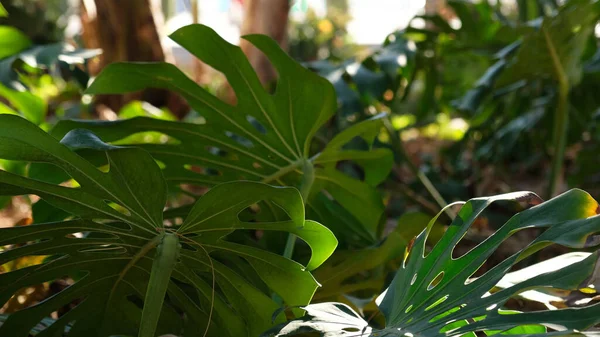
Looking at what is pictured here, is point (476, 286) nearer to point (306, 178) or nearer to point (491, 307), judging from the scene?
point (491, 307)

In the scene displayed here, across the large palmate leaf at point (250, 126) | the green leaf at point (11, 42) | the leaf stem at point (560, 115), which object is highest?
the green leaf at point (11, 42)

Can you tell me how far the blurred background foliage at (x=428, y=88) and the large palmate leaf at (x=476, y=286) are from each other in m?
0.27

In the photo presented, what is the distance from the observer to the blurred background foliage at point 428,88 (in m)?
1.17

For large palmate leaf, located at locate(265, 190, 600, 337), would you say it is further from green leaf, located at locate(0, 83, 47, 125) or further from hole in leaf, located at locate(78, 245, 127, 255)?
green leaf, located at locate(0, 83, 47, 125)

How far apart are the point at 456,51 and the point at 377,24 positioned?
10868mm

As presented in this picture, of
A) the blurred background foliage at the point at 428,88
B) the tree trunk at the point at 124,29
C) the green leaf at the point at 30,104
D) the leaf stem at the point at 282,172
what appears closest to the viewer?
the leaf stem at the point at 282,172

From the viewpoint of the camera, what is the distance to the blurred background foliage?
1174mm

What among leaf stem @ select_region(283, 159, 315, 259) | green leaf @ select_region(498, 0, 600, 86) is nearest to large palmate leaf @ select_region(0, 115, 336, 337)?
leaf stem @ select_region(283, 159, 315, 259)

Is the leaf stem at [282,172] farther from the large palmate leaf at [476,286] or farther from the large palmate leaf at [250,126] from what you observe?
the large palmate leaf at [476,286]

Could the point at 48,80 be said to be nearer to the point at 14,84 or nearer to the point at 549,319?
the point at 14,84

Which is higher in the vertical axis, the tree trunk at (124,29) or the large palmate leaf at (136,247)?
the tree trunk at (124,29)

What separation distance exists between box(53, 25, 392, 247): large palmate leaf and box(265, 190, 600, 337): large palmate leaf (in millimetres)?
288

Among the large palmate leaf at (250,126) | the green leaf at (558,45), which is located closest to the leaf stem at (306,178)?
the large palmate leaf at (250,126)

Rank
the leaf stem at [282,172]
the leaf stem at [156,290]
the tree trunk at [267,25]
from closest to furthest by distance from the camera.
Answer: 1. the leaf stem at [156,290]
2. the leaf stem at [282,172]
3. the tree trunk at [267,25]
